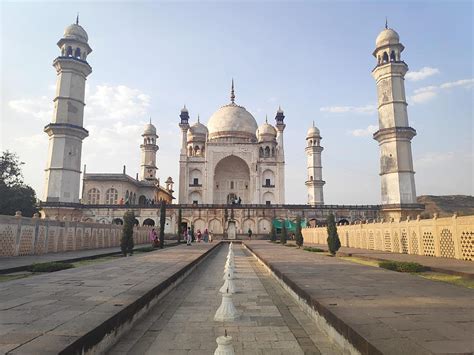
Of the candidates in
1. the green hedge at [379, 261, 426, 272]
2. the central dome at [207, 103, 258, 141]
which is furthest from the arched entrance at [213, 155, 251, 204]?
the green hedge at [379, 261, 426, 272]

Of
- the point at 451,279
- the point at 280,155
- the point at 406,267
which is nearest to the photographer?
the point at 451,279

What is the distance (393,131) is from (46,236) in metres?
28.0

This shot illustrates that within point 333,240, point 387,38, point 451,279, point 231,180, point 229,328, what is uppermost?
point 387,38

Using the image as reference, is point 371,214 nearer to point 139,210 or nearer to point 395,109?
point 395,109

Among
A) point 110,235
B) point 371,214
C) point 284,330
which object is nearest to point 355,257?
point 284,330

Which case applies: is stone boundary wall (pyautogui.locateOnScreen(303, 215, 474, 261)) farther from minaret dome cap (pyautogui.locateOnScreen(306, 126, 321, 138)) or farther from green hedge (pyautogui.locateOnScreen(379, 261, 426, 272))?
minaret dome cap (pyautogui.locateOnScreen(306, 126, 321, 138))

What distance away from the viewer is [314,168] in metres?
43.8

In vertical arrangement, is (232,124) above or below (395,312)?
above

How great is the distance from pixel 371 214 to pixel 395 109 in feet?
35.8

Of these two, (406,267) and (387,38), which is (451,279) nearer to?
(406,267)

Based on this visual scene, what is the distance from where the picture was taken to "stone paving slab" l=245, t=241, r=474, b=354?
2.54 m

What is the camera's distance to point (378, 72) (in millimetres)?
32656

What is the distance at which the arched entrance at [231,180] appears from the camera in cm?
4409

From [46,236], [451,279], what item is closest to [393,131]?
[451,279]
